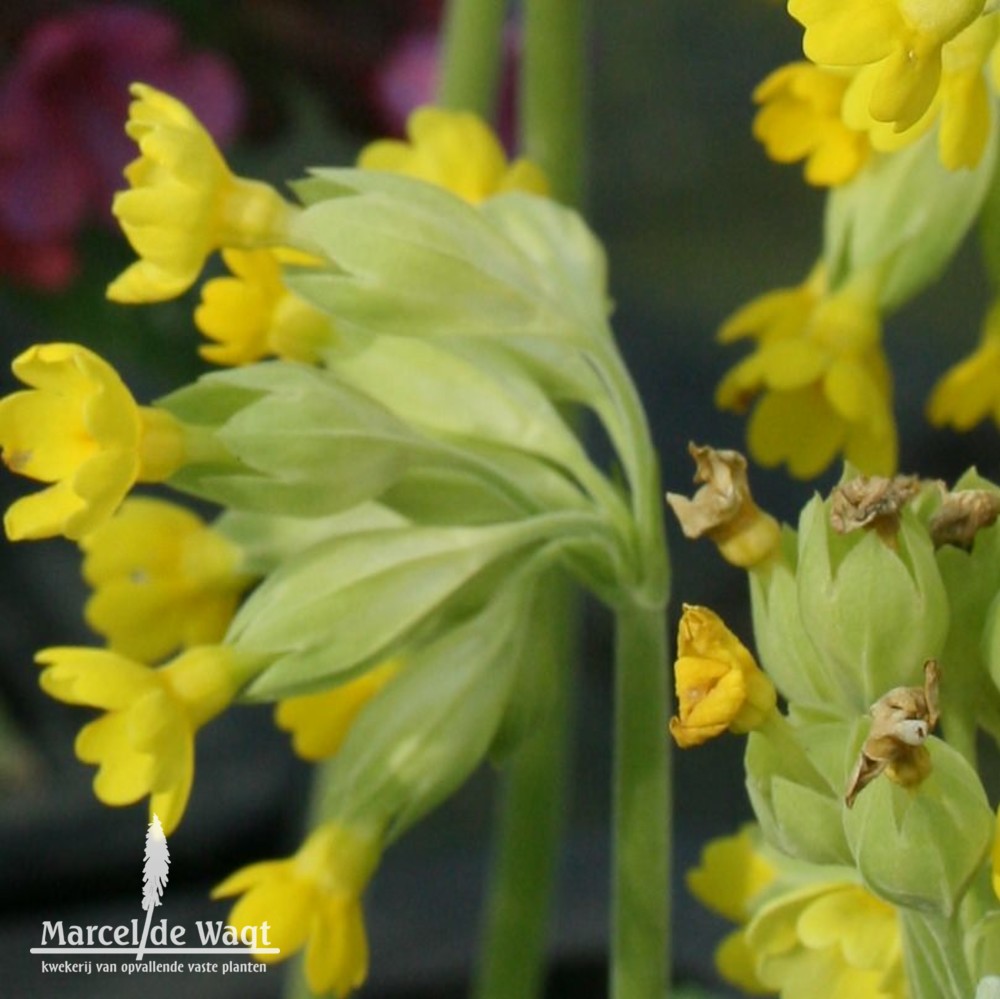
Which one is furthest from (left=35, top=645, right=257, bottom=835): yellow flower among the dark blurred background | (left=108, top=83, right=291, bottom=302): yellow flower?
the dark blurred background

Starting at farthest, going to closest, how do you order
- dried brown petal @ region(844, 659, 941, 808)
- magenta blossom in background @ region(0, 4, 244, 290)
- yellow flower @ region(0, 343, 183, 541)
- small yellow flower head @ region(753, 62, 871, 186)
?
1. magenta blossom in background @ region(0, 4, 244, 290)
2. small yellow flower head @ region(753, 62, 871, 186)
3. yellow flower @ region(0, 343, 183, 541)
4. dried brown petal @ region(844, 659, 941, 808)

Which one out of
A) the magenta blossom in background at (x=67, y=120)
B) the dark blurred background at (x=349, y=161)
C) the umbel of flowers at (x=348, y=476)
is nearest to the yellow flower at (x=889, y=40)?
the umbel of flowers at (x=348, y=476)

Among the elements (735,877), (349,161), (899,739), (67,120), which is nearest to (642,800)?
(735,877)

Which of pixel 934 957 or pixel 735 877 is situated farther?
pixel 735 877

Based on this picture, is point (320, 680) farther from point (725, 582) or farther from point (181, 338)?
point (725, 582)

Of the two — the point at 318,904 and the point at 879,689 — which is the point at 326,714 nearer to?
the point at 318,904

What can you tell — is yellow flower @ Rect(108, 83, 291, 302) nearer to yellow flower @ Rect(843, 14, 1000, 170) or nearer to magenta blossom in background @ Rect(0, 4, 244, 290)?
yellow flower @ Rect(843, 14, 1000, 170)
